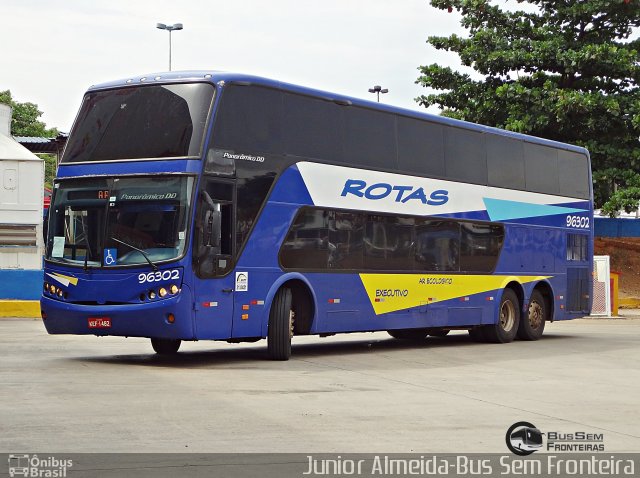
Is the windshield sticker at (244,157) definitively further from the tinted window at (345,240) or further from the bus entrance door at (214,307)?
the tinted window at (345,240)

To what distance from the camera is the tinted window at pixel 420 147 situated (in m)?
20.7

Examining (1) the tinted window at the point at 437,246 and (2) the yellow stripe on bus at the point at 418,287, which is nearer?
(2) the yellow stripe on bus at the point at 418,287

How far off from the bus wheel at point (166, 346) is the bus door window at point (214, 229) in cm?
252

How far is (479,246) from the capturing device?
74.9 feet

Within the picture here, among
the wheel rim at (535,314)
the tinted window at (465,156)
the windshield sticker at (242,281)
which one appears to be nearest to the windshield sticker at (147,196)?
the windshield sticker at (242,281)

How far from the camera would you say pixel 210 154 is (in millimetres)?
16375

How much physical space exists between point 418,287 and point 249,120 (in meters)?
5.43

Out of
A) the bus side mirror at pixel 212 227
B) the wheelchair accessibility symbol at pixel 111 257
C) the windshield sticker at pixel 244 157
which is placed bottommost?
the wheelchair accessibility symbol at pixel 111 257

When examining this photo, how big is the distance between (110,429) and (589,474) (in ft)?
13.1

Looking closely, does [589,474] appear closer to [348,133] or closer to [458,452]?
[458,452]

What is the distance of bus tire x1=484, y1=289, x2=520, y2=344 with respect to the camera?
933 inches

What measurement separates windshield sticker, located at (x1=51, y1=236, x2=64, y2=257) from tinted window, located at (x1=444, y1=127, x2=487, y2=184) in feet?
25.9

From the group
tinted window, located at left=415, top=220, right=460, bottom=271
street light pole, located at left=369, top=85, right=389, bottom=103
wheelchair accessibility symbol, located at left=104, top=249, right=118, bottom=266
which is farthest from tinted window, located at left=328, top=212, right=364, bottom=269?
street light pole, located at left=369, top=85, right=389, bottom=103

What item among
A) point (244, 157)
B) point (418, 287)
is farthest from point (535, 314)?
point (244, 157)
